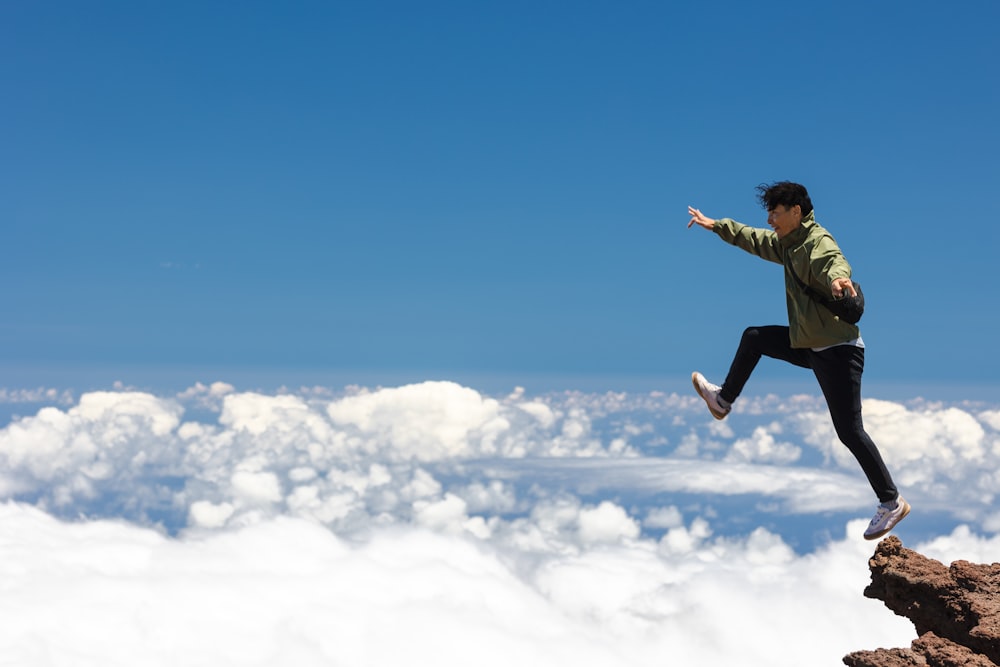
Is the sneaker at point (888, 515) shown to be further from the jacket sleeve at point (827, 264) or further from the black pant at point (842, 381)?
the jacket sleeve at point (827, 264)

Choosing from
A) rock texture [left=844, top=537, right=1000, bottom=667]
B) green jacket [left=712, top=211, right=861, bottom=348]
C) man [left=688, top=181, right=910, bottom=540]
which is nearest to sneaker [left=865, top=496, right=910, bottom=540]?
man [left=688, top=181, right=910, bottom=540]

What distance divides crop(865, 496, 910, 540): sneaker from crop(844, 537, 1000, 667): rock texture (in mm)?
1755

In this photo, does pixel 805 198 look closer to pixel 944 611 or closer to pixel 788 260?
pixel 788 260

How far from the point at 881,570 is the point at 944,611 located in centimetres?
109

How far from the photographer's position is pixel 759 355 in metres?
13.2

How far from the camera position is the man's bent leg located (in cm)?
1277

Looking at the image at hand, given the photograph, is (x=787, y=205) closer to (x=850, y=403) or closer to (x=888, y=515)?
(x=850, y=403)

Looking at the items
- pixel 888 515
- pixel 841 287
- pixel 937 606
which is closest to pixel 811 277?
pixel 841 287

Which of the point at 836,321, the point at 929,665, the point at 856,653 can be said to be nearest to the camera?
the point at 836,321

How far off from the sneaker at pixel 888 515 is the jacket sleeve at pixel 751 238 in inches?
150

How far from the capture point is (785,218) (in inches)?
482

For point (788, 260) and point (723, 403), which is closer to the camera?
point (788, 260)

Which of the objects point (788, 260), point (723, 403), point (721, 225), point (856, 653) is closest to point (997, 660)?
point (856, 653)

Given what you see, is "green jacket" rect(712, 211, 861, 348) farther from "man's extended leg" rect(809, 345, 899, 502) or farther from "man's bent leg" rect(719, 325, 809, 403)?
"man's bent leg" rect(719, 325, 809, 403)
